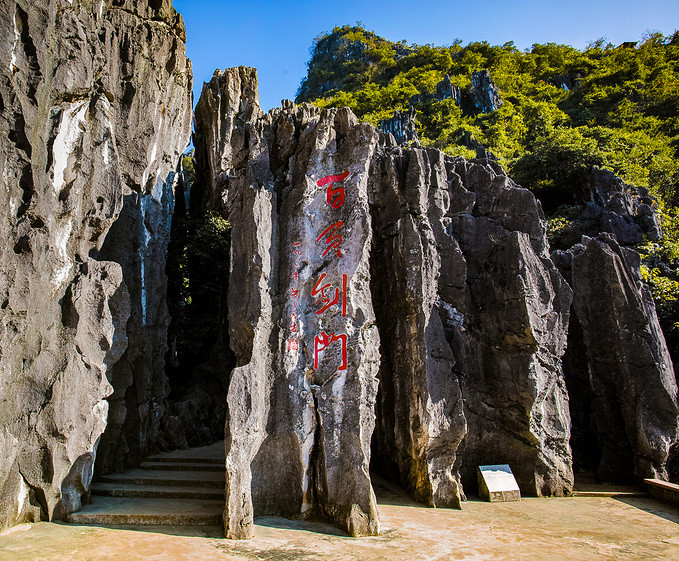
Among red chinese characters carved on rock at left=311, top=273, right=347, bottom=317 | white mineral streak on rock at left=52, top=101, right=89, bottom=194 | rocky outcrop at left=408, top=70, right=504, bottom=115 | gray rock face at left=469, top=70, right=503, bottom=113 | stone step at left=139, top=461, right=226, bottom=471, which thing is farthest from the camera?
rocky outcrop at left=408, top=70, right=504, bottom=115

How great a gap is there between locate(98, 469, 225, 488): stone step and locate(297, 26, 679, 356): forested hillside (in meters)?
9.86

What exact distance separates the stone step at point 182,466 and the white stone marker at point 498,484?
4.39 m

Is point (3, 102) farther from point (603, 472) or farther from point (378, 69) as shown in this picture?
point (378, 69)

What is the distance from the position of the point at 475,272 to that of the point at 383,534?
5101mm

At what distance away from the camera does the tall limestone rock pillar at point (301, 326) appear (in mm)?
5297

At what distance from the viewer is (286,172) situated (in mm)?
6957

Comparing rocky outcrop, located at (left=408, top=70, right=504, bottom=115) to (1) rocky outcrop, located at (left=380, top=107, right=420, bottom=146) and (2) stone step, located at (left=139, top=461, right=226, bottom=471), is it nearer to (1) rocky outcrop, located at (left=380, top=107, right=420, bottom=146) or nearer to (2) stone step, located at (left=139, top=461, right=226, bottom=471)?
(1) rocky outcrop, located at (left=380, top=107, right=420, bottom=146)

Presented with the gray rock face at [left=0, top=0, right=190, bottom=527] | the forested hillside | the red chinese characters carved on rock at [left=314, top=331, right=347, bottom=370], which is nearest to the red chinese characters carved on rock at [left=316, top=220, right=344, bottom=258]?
the red chinese characters carved on rock at [left=314, top=331, right=347, bottom=370]

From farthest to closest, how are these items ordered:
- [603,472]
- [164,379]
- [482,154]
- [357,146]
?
[482,154], [164,379], [603,472], [357,146]

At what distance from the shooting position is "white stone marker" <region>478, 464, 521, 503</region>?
6.81m

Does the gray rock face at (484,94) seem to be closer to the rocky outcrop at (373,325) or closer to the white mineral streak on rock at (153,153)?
the rocky outcrop at (373,325)

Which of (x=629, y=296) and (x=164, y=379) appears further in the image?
(x=164, y=379)

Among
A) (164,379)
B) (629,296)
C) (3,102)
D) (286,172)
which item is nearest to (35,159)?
(3,102)

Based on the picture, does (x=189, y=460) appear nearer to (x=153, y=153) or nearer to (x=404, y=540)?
(x=404, y=540)
